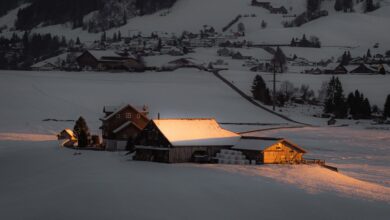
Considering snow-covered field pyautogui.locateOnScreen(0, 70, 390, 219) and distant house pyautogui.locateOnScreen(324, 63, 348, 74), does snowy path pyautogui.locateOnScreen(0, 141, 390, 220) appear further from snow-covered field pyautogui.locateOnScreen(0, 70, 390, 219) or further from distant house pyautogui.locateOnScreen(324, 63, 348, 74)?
distant house pyautogui.locateOnScreen(324, 63, 348, 74)

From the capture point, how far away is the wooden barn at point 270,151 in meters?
37.1

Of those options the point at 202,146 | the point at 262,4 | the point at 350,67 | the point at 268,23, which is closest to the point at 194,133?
the point at 202,146

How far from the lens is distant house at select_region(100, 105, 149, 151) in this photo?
43.6 m

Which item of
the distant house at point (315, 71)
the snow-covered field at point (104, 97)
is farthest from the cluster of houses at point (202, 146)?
the distant house at point (315, 71)

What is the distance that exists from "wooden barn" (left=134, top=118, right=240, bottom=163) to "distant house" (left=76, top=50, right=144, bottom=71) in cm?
6244

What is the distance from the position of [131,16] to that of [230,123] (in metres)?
135

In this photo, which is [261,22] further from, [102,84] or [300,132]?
[300,132]

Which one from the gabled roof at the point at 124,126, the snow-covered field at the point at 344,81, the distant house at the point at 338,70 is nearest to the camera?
the gabled roof at the point at 124,126

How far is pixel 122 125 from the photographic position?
144ft

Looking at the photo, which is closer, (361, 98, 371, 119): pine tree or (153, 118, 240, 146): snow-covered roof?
(153, 118, 240, 146): snow-covered roof

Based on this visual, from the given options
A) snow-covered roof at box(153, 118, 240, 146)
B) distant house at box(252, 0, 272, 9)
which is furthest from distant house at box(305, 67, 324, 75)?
distant house at box(252, 0, 272, 9)

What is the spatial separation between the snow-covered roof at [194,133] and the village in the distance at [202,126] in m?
0.08

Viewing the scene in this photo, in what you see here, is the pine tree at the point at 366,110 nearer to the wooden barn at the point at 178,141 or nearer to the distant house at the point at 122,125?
the distant house at the point at 122,125

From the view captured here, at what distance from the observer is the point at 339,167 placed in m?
38.8
